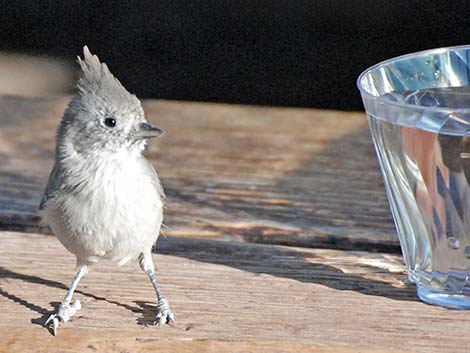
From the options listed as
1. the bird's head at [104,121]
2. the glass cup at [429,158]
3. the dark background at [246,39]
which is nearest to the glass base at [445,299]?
the glass cup at [429,158]

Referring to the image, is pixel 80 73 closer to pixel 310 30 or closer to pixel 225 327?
pixel 225 327

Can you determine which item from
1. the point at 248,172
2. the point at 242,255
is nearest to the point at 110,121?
the point at 242,255

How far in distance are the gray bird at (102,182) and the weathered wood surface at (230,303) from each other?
0.06 metres

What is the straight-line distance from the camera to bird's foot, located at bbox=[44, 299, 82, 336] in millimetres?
1709

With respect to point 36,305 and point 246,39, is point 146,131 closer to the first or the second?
point 36,305

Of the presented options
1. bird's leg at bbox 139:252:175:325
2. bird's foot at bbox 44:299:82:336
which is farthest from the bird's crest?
bird's foot at bbox 44:299:82:336

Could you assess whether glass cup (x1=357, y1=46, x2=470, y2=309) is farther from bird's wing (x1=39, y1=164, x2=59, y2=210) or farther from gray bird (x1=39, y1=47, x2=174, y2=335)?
bird's wing (x1=39, y1=164, x2=59, y2=210)

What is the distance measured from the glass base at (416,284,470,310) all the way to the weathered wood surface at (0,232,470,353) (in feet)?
0.05

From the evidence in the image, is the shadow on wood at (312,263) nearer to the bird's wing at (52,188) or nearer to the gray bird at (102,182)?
the gray bird at (102,182)

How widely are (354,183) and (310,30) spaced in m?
2.23

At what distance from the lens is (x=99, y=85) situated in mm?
1938

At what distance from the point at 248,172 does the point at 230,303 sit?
749 mm

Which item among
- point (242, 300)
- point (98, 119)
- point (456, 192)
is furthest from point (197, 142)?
point (456, 192)

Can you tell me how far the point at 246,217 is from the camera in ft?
7.38
